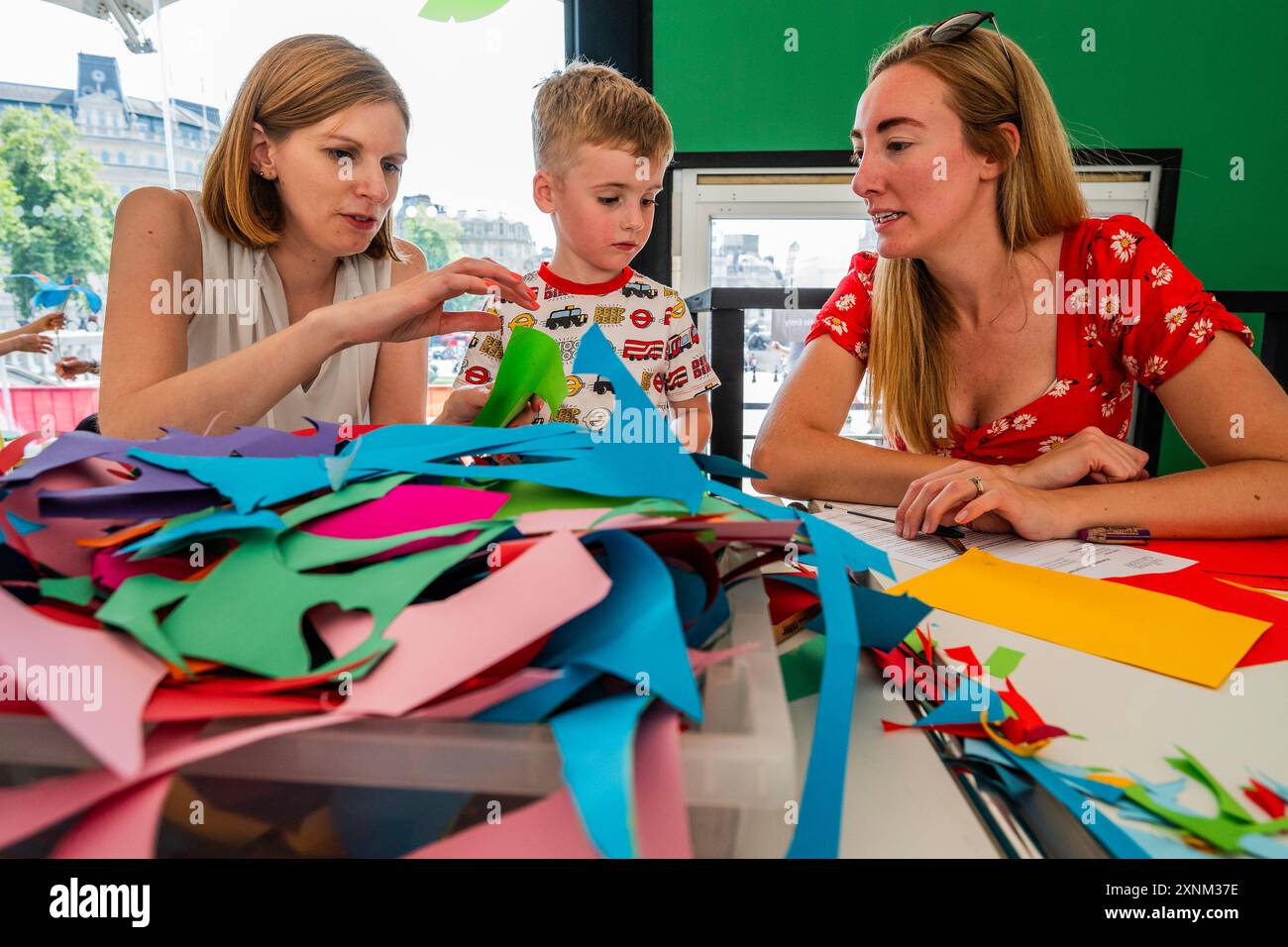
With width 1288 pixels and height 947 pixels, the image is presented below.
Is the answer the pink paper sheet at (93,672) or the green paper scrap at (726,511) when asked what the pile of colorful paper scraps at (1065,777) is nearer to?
the green paper scrap at (726,511)

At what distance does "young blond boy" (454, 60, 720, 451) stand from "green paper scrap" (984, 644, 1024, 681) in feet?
2.73

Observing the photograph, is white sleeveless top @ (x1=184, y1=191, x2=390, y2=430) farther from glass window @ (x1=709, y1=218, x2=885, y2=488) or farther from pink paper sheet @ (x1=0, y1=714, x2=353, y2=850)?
glass window @ (x1=709, y1=218, x2=885, y2=488)

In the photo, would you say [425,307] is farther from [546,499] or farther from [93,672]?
[93,672]

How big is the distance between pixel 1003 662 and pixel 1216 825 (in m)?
0.16

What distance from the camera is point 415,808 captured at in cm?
25

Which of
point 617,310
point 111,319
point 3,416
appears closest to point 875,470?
point 617,310

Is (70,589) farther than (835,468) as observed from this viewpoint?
No

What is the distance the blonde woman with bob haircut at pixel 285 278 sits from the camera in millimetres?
902

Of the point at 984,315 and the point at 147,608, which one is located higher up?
the point at 984,315

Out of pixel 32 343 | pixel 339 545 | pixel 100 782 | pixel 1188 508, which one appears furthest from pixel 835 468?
pixel 32 343

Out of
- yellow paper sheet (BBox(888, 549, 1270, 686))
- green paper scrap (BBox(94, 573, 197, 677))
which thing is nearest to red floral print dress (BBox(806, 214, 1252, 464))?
yellow paper sheet (BBox(888, 549, 1270, 686))

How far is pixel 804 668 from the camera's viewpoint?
389mm

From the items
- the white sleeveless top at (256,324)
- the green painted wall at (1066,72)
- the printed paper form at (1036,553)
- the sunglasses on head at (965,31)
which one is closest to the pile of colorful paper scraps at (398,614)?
the printed paper form at (1036,553)

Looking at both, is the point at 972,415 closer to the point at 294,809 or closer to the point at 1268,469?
the point at 1268,469
